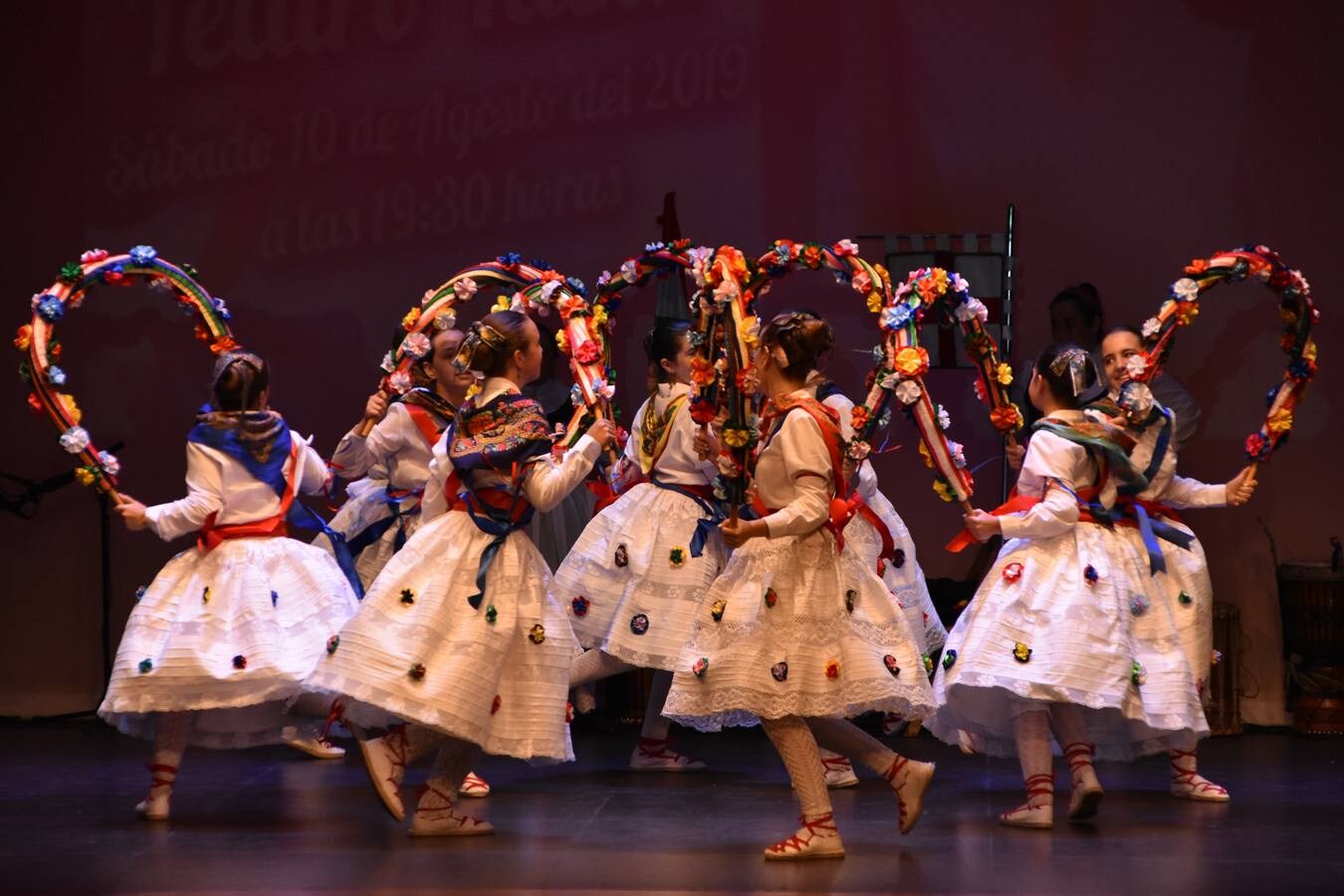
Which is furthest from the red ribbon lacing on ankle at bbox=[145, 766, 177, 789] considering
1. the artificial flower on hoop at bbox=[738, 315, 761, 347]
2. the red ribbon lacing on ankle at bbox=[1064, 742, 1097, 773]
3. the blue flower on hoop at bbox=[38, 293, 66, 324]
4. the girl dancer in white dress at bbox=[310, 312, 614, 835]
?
the red ribbon lacing on ankle at bbox=[1064, 742, 1097, 773]

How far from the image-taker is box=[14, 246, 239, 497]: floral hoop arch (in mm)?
5891

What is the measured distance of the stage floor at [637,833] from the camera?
4734mm

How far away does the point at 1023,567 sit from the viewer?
18.5ft

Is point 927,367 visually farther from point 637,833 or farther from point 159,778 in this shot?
point 159,778

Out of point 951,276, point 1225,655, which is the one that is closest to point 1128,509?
point 951,276

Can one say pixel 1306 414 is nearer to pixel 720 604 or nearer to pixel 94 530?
pixel 720 604

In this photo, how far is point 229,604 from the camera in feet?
18.5

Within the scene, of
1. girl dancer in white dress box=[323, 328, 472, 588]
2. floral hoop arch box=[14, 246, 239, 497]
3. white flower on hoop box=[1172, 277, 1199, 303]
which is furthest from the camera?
girl dancer in white dress box=[323, 328, 472, 588]

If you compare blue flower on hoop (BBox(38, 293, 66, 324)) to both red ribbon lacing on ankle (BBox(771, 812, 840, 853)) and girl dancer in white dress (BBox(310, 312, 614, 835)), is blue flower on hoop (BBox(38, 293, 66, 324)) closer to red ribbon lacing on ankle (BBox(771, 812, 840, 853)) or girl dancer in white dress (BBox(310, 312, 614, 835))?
girl dancer in white dress (BBox(310, 312, 614, 835))

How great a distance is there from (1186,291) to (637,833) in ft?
8.24

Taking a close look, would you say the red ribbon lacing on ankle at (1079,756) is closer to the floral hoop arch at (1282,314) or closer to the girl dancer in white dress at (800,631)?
the girl dancer in white dress at (800,631)

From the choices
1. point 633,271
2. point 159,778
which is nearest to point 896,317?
point 633,271

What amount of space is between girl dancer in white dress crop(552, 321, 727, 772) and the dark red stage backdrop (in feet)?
5.71

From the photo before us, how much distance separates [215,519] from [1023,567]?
249 centimetres
